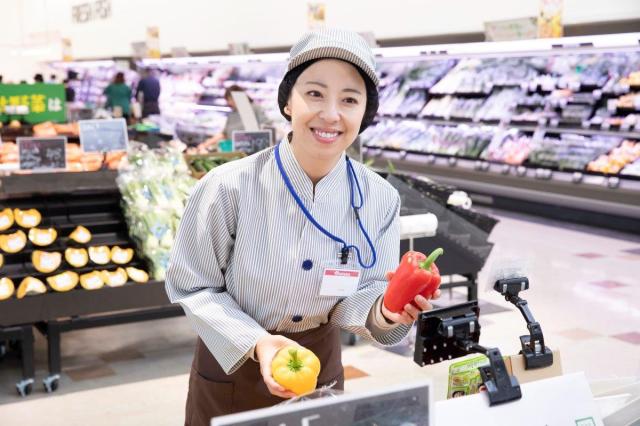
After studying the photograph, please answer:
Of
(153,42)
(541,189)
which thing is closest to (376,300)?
(541,189)

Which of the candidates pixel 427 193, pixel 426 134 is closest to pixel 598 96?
pixel 426 134

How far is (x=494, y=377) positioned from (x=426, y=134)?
33.5 ft

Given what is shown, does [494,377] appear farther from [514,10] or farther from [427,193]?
[514,10]

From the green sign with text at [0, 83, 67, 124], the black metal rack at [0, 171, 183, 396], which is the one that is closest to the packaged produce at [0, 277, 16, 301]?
the black metal rack at [0, 171, 183, 396]

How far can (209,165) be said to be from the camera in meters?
5.64

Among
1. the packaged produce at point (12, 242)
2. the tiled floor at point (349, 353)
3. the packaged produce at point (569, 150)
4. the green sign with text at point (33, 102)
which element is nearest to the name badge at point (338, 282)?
the tiled floor at point (349, 353)

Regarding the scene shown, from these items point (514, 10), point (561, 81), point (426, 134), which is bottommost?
point (426, 134)

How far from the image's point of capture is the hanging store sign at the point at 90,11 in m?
19.2

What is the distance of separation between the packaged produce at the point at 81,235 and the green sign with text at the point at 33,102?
5657 millimetres

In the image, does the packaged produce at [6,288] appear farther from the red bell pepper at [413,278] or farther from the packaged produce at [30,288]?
the red bell pepper at [413,278]

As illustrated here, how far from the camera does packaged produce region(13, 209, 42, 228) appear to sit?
4727mm

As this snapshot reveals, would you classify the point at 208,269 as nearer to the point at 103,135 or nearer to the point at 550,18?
the point at 103,135

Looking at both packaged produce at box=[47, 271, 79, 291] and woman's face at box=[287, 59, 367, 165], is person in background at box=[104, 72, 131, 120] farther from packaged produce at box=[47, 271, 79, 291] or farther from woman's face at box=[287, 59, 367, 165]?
woman's face at box=[287, 59, 367, 165]

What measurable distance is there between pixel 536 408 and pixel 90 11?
66.1 feet
